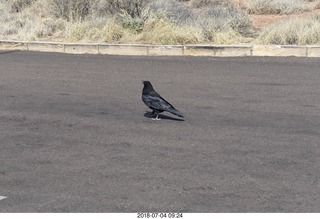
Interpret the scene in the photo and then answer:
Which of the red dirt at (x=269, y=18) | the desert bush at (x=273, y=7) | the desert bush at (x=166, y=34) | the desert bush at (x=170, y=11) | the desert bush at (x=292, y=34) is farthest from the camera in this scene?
the desert bush at (x=273, y=7)

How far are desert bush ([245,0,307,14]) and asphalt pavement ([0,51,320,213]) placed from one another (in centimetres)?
1284

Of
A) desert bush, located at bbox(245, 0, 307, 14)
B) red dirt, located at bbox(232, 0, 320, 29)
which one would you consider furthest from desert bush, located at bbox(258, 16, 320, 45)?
desert bush, located at bbox(245, 0, 307, 14)

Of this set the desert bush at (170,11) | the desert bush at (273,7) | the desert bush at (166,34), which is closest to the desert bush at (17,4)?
the desert bush at (273,7)

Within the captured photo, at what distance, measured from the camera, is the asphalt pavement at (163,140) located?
7.91 meters

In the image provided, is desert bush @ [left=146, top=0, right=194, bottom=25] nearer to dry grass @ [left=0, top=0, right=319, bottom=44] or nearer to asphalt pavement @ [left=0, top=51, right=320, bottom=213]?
dry grass @ [left=0, top=0, right=319, bottom=44]

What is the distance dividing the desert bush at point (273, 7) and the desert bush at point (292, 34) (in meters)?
9.70

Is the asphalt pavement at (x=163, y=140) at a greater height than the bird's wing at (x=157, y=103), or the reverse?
the bird's wing at (x=157, y=103)

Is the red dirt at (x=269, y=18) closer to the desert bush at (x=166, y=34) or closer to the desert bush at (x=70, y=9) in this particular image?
the desert bush at (x=166, y=34)

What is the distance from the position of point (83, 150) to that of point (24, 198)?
2319mm

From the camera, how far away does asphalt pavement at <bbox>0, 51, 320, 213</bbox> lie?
7906 millimetres

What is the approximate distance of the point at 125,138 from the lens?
35.6ft

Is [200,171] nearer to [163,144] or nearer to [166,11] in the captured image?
[163,144]

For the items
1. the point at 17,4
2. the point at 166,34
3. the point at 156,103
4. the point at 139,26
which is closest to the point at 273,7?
the point at 139,26

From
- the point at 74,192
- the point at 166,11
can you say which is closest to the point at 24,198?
the point at 74,192
